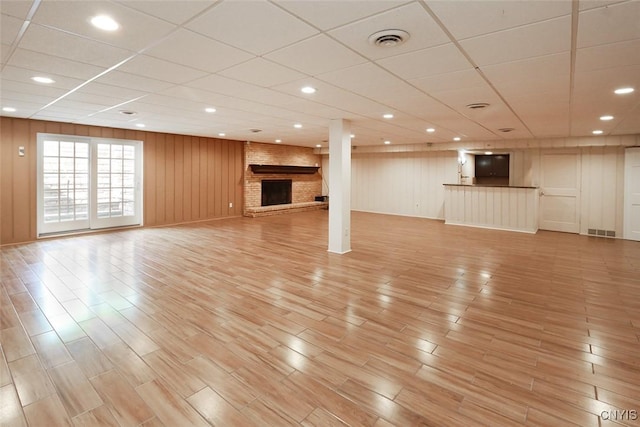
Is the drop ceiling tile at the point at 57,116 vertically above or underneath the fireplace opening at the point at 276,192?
above

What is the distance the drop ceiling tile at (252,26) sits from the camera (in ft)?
6.71

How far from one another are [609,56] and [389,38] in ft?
6.23

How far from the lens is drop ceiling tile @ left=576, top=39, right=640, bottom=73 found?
249 centimetres

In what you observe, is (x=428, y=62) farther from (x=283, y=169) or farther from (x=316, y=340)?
(x=283, y=169)

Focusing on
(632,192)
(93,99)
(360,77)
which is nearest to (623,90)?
(360,77)

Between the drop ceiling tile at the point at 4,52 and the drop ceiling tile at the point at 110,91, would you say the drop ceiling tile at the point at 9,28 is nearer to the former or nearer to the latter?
the drop ceiling tile at the point at 4,52

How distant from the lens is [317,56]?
2.83m

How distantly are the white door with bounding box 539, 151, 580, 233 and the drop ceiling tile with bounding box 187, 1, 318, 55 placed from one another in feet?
29.9

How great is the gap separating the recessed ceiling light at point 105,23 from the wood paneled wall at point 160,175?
5.88 m

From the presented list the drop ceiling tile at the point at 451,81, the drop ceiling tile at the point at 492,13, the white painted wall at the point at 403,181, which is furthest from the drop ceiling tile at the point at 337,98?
the white painted wall at the point at 403,181

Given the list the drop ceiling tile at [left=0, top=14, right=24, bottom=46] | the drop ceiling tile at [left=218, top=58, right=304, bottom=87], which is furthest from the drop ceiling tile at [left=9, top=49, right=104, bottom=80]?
the drop ceiling tile at [left=218, top=58, right=304, bottom=87]

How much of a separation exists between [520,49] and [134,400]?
12.2 ft

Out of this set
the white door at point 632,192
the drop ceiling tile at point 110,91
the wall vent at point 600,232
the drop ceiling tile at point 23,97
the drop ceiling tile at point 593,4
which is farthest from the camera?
the wall vent at point 600,232

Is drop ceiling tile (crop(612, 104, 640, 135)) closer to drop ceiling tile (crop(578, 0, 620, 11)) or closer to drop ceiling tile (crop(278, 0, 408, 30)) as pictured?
drop ceiling tile (crop(578, 0, 620, 11))
